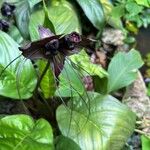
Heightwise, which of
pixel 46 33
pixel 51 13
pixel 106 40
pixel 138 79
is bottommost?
pixel 138 79

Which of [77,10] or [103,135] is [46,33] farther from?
[77,10]

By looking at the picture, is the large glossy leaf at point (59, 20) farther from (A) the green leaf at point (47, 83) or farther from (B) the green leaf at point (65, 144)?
(B) the green leaf at point (65, 144)

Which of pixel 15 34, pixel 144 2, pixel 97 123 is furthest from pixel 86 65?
pixel 144 2

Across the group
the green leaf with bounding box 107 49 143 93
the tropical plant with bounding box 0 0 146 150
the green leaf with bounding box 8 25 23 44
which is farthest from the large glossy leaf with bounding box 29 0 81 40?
the green leaf with bounding box 107 49 143 93

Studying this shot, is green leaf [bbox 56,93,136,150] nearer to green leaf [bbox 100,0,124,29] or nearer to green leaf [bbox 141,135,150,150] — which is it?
green leaf [bbox 141,135,150,150]

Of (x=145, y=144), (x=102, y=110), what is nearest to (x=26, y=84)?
(x=102, y=110)

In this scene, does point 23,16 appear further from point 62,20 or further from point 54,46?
point 54,46
